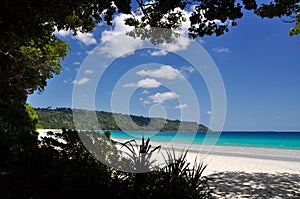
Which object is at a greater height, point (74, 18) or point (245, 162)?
point (74, 18)

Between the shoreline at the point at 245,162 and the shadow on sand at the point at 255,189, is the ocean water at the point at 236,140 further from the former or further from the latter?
the shadow on sand at the point at 255,189

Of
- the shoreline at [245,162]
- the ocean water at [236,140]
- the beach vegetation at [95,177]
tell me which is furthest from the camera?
the ocean water at [236,140]

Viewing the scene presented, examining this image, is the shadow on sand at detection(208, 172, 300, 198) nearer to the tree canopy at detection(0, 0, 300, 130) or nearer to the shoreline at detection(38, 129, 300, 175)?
the shoreline at detection(38, 129, 300, 175)

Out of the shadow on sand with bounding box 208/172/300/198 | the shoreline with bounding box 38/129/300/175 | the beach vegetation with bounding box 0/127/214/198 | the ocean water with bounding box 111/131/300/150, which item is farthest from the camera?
the ocean water with bounding box 111/131/300/150

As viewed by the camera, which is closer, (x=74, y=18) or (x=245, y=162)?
(x=74, y=18)

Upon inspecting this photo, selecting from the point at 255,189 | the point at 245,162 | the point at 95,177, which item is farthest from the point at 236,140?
the point at 95,177

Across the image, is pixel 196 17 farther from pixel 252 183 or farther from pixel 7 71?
pixel 7 71

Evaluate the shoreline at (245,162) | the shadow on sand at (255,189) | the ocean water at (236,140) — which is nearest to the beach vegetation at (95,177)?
the shoreline at (245,162)

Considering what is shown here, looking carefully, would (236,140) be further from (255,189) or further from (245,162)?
(255,189)

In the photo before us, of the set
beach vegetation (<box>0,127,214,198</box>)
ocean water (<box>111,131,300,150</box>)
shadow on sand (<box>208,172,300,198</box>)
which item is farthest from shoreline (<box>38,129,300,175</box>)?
ocean water (<box>111,131,300,150</box>)

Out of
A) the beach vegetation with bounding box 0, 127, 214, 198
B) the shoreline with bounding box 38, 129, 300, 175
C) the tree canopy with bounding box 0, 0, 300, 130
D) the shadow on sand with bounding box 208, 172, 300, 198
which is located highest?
the tree canopy with bounding box 0, 0, 300, 130

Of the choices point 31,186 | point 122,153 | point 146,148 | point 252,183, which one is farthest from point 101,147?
point 252,183

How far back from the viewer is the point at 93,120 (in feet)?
21.6

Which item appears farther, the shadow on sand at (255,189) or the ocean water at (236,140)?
the ocean water at (236,140)
